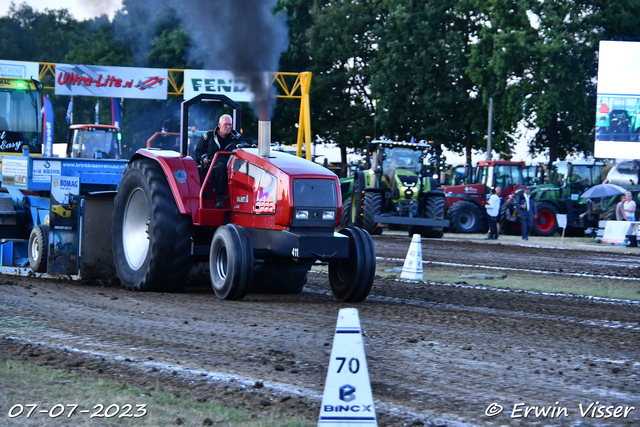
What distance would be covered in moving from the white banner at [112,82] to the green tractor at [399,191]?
12.1 m

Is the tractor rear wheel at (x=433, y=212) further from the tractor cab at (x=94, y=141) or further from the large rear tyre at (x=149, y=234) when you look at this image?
the large rear tyre at (x=149, y=234)

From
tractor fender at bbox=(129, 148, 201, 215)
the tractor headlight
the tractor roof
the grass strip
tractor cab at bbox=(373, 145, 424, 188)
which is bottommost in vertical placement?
the grass strip

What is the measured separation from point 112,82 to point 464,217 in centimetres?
1509

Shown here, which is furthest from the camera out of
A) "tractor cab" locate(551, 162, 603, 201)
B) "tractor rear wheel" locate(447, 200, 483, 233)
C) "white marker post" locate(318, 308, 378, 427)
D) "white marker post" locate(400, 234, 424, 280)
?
"tractor cab" locate(551, 162, 603, 201)

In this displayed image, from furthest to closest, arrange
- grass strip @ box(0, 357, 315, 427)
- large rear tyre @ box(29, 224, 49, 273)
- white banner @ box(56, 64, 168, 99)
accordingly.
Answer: white banner @ box(56, 64, 168, 99) → large rear tyre @ box(29, 224, 49, 273) → grass strip @ box(0, 357, 315, 427)

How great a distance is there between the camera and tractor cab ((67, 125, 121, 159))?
2789 centimetres

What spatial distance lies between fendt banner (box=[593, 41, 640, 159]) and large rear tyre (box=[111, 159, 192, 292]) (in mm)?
25590

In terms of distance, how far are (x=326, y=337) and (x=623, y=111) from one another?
28.4 m

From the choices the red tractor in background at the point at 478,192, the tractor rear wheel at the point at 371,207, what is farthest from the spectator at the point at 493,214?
the tractor rear wheel at the point at 371,207

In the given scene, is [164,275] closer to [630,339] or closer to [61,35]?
[630,339]

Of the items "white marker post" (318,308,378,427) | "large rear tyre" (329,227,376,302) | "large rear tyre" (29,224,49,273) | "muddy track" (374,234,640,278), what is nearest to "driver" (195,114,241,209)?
"large rear tyre" (329,227,376,302)

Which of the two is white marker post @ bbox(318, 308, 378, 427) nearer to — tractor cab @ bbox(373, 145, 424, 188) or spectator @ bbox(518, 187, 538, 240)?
tractor cab @ bbox(373, 145, 424, 188)

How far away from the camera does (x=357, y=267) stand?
909 centimetres

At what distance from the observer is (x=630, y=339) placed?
745 centimetres
